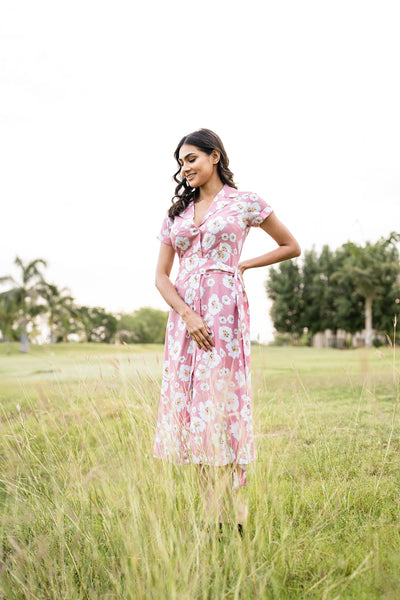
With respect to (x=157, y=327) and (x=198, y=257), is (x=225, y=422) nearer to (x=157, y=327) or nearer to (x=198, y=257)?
(x=198, y=257)

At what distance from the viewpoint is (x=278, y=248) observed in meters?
2.98

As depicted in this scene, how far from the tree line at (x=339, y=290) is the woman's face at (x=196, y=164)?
33454 mm

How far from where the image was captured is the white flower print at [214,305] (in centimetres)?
276

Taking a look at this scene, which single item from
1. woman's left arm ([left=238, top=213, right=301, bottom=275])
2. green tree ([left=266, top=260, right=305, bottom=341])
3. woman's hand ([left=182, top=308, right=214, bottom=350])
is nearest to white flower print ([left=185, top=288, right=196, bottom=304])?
woman's hand ([left=182, top=308, right=214, bottom=350])

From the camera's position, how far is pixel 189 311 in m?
2.74

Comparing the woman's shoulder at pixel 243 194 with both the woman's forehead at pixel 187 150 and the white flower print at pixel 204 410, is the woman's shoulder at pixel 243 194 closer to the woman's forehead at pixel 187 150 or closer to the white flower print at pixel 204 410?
the woman's forehead at pixel 187 150

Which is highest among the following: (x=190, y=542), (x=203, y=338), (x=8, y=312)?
(x=8, y=312)

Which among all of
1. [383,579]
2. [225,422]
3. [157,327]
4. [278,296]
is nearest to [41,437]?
[225,422]

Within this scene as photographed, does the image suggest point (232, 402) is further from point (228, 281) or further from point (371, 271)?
point (371, 271)

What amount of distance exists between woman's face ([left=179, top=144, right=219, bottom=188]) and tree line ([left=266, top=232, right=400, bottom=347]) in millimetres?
33454

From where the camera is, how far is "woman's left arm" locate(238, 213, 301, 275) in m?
2.91

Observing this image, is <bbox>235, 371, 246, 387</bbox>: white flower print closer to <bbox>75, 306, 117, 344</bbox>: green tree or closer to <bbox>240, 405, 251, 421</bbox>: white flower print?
<bbox>240, 405, 251, 421</bbox>: white flower print

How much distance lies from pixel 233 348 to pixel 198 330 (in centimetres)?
22

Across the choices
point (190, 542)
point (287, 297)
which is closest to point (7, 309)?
point (287, 297)
